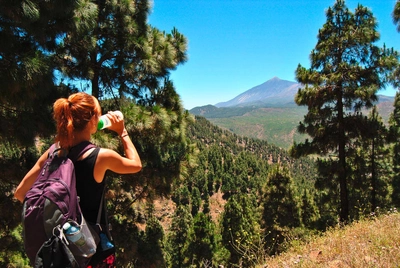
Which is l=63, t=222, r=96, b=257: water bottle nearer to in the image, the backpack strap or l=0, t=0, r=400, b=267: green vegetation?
the backpack strap

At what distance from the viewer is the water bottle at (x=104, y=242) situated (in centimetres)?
173

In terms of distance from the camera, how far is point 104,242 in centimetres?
174

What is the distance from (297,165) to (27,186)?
479 feet

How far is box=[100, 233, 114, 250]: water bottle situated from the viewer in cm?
173

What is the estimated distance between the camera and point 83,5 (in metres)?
3.92

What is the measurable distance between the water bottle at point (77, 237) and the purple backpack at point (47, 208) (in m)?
0.04

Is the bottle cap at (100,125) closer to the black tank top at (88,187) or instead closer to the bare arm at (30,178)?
the black tank top at (88,187)

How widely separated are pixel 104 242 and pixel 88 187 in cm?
42

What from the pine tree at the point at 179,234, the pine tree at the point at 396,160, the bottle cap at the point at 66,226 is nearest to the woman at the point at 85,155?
the bottle cap at the point at 66,226

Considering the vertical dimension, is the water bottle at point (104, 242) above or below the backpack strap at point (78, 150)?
below

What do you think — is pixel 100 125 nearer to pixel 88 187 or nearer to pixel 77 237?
pixel 88 187

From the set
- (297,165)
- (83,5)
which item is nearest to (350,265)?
(83,5)

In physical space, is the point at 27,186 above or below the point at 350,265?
above

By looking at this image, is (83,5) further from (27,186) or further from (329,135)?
(329,135)
